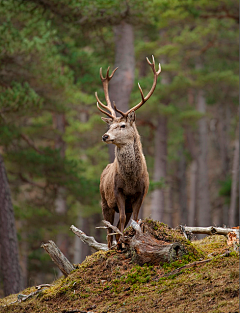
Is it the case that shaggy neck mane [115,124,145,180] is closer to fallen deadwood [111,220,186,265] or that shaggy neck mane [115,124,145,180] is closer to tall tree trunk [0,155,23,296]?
fallen deadwood [111,220,186,265]

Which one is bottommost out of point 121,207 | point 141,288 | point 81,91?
point 141,288

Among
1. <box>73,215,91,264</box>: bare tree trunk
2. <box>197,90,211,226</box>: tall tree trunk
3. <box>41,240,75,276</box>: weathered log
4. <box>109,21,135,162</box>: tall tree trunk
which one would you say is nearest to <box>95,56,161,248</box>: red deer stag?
<box>41,240,75,276</box>: weathered log

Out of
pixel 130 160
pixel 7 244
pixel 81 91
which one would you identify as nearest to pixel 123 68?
pixel 81 91

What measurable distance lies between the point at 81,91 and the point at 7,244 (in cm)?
714

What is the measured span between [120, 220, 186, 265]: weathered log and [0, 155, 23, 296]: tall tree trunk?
6.24 meters

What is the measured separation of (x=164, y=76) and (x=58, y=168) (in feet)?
28.3

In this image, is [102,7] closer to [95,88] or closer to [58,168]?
[95,88]

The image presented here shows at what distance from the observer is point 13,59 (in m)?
11.8

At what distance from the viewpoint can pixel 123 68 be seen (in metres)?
13.1

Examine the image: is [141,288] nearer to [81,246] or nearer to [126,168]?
[126,168]

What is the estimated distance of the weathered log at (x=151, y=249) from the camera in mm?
5234

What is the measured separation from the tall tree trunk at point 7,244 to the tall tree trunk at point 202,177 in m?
12.2

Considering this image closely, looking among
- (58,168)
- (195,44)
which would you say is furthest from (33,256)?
(195,44)

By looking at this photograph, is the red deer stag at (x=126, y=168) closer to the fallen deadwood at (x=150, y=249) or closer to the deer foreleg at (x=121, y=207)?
the deer foreleg at (x=121, y=207)
